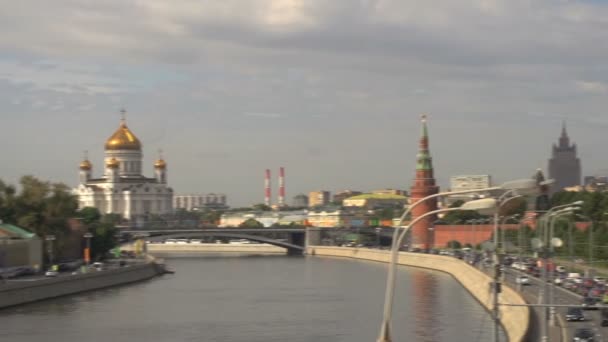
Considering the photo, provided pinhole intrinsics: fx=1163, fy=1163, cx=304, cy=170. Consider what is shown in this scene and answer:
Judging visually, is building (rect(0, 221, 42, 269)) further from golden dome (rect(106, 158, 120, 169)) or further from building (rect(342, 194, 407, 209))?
building (rect(342, 194, 407, 209))

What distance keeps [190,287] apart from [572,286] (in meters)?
19.0

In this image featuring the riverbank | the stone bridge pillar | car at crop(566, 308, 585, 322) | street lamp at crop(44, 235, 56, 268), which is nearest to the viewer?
car at crop(566, 308, 585, 322)

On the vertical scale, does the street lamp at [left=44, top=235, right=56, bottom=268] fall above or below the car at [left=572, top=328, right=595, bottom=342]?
above

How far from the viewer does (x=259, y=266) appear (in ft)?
239

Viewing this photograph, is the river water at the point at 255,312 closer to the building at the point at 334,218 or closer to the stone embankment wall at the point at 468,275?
the stone embankment wall at the point at 468,275

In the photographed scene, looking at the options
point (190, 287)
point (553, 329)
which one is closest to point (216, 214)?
point (190, 287)

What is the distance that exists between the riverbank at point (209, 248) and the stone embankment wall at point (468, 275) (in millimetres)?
8397

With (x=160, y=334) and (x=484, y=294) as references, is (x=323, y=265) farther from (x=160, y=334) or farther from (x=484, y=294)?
(x=160, y=334)

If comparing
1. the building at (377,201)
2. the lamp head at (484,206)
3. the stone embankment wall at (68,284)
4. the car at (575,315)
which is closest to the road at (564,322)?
the car at (575,315)

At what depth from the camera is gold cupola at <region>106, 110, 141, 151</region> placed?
12294 cm

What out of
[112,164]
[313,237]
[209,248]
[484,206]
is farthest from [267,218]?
[484,206]

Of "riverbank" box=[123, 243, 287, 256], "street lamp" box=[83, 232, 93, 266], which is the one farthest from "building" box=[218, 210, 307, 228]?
"street lamp" box=[83, 232, 93, 266]

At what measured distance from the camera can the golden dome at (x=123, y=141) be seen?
12294 centimetres

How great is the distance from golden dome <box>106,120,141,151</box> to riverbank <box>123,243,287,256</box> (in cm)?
1695
